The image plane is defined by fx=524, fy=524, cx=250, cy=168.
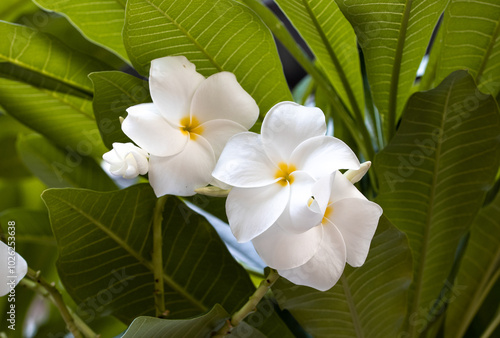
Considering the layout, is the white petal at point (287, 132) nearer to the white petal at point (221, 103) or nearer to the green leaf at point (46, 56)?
the white petal at point (221, 103)

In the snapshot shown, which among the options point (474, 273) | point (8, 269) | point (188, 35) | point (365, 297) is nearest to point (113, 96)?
point (188, 35)

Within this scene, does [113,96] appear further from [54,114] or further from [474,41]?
[474,41]

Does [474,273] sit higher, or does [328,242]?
[328,242]

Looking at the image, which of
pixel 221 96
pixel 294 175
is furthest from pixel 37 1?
pixel 294 175

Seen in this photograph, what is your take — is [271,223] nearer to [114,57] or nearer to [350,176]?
[350,176]

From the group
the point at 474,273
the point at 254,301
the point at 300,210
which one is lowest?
the point at 474,273

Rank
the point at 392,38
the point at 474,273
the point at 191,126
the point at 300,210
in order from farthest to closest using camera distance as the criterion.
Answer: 1. the point at 474,273
2. the point at 392,38
3. the point at 191,126
4. the point at 300,210

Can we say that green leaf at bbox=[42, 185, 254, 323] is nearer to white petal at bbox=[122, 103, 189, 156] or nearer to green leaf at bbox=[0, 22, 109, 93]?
white petal at bbox=[122, 103, 189, 156]
